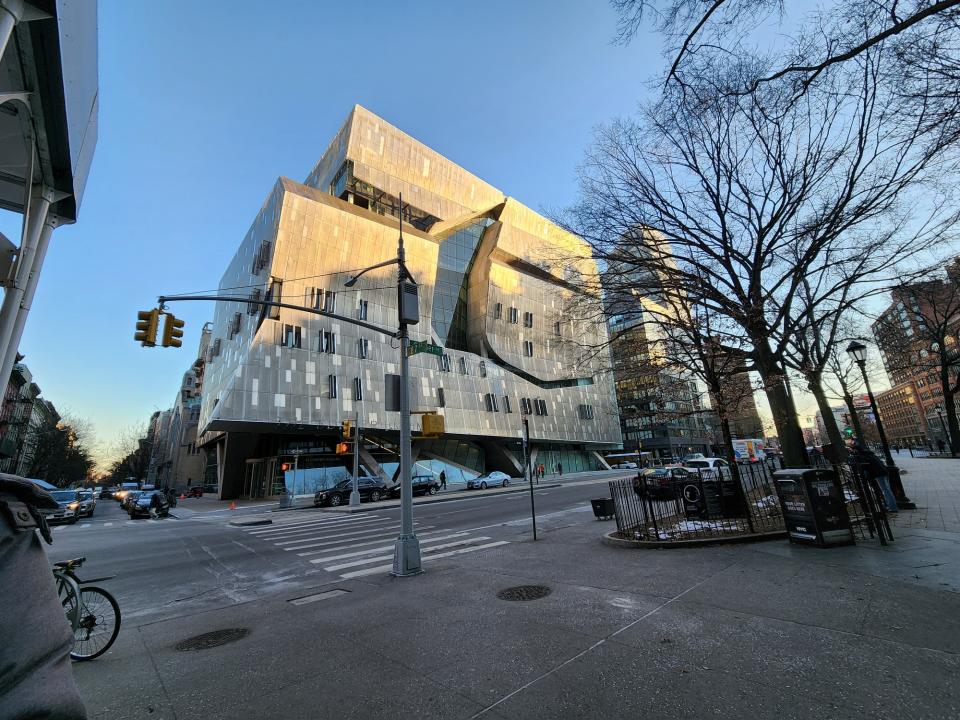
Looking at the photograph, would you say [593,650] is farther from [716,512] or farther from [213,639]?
[716,512]

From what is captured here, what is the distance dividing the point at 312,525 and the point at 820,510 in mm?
16783

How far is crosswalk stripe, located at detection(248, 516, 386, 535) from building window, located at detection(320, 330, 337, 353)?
2270 cm

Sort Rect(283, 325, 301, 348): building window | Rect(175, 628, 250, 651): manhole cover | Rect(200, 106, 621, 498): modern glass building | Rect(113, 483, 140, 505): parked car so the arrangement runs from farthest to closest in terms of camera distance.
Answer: Rect(113, 483, 140, 505): parked car → Rect(200, 106, 621, 498): modern glass building → Rect(283, 325, 301, 348): building window → Rect(175, 628, 250, 651): manhole cover

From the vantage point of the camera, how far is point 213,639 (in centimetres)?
557

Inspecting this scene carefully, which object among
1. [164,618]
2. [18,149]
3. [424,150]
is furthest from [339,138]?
[164,618]

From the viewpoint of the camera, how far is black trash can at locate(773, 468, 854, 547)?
25.9 ft

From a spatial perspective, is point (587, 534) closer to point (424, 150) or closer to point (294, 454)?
point (294, 454)

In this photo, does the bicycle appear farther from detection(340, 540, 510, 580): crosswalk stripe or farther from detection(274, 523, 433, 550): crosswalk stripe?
detection(274, 523, 433, 550): crosswalk stripe

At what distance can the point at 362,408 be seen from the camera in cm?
3938

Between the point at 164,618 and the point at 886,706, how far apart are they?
850cm

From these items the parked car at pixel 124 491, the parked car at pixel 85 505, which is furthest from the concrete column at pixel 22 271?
the parked car at pixel 124 491

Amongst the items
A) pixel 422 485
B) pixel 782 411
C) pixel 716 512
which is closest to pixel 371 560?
pixel 716 512

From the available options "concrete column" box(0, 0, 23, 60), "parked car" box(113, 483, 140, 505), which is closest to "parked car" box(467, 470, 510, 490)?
"parked car" box(113, 483, 140, 505)

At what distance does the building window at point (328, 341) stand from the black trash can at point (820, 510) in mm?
36930
